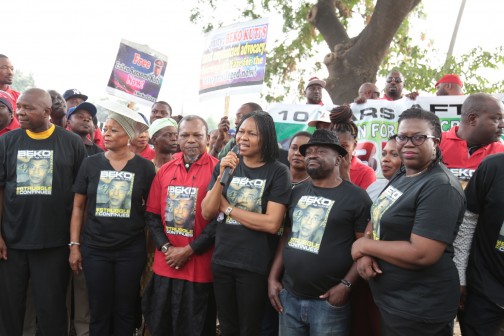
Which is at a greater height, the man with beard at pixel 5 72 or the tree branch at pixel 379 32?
the tree branch at pixel 379 32

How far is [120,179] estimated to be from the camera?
13.2 ft

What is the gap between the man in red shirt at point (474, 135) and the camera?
360 cm

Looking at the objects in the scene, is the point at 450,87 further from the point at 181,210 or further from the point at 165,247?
the point at 165,247

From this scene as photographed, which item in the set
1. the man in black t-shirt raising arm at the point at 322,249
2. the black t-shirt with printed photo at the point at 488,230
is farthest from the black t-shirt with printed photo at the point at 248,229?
the black t-shirt with printed photo at the point at 488,230

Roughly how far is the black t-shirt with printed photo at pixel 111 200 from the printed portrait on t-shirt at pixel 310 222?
4.89ft

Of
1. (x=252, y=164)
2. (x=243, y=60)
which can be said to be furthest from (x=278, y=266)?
(x=243, y=60)

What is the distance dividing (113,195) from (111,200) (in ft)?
0.15

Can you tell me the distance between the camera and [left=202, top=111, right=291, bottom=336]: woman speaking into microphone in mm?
3426

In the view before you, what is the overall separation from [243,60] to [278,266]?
3.30 metres

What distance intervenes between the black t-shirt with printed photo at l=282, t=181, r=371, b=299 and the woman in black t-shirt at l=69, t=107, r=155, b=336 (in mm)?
1496

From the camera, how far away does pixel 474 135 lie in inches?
148

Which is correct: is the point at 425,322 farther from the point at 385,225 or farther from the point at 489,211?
the point at 489,211

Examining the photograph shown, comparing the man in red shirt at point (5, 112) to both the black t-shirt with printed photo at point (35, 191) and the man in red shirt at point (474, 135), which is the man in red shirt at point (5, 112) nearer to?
the black t-shirt with printed photo at point (35, 191)

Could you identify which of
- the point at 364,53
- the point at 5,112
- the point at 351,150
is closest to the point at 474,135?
the point at 351,150
